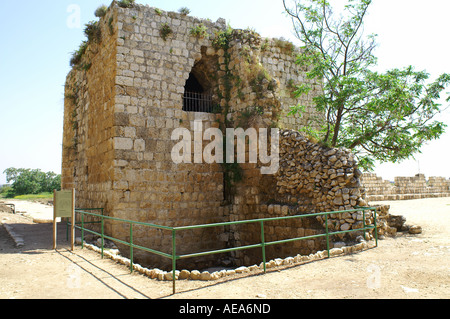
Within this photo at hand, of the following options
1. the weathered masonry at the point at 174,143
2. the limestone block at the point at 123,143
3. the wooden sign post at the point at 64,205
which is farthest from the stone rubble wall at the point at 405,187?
the wooden sign post at the point at 64,205

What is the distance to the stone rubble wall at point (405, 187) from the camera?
21.7m

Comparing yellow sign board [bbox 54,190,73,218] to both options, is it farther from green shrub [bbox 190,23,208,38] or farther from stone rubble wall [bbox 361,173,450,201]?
stone rubble wall [bbox 361,173,450,201]

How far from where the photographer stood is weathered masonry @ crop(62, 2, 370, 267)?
30.9 ft

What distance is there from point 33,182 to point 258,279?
203 ft

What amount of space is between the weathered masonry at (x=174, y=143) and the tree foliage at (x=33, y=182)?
51560 mm

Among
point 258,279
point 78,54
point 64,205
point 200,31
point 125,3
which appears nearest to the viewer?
point 258,279

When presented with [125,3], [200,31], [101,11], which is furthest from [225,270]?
[101,11]

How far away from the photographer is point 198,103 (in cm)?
1176

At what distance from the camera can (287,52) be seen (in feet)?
44.7

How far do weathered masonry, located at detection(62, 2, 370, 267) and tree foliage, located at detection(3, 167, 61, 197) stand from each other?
51560mm

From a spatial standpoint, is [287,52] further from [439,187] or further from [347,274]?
[439,187]

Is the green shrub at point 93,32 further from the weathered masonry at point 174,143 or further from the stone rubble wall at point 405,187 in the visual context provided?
the stone rubble wall at point 405,187

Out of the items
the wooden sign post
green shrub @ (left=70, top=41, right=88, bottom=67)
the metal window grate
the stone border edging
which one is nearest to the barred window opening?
the metal window grate

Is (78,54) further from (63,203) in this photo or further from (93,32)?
(63,203)
